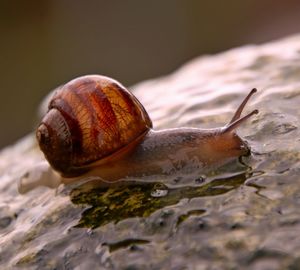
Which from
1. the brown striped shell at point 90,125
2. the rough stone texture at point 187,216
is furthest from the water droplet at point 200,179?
the brown striped shell at point 90,125

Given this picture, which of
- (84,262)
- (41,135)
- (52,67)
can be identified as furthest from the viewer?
(52,67)

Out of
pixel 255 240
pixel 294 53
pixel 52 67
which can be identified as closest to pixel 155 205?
pixel 255 240

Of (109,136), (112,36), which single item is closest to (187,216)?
(109,136)

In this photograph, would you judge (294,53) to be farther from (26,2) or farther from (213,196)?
(26,2)

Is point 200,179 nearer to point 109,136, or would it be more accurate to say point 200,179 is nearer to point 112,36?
point 109,136

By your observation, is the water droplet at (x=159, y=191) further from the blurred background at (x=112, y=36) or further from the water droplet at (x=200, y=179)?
the blurred background at (x=112, y=36)

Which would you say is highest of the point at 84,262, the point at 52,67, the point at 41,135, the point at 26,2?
the point at 41,135
